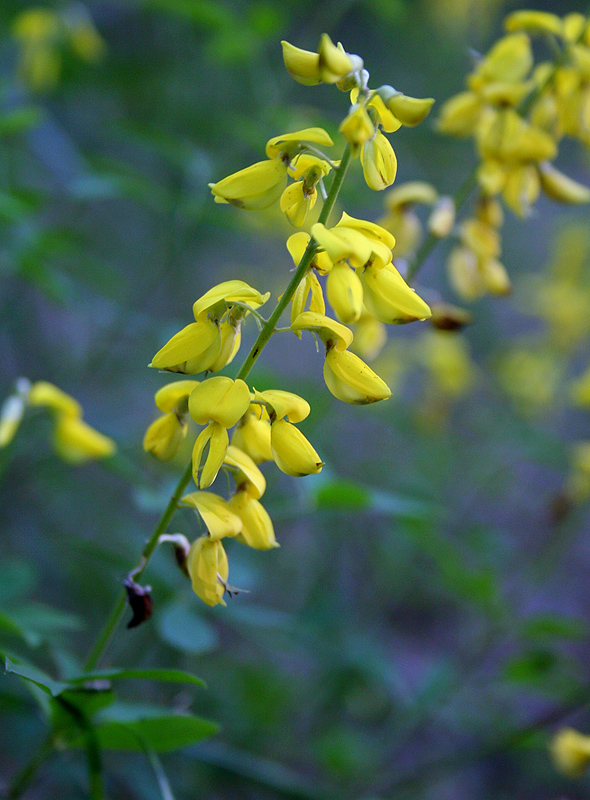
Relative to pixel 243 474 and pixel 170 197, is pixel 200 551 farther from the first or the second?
pixel 170 197

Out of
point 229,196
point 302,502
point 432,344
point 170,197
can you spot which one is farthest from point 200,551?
point 432,344

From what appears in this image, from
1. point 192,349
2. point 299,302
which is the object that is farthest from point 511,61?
point 192,349

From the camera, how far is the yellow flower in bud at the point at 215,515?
0.69 m

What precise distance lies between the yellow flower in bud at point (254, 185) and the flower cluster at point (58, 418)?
0.55 meters

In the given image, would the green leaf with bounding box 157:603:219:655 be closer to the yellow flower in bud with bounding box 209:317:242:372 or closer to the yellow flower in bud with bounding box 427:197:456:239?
the yellow flower in bud with bounding box 209:317:242:372

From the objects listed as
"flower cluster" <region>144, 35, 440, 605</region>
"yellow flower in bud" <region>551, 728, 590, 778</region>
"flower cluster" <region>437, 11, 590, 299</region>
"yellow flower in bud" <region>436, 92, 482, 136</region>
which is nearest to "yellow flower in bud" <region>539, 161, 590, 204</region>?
"flower cluster" <region>437, 11, 590, 299</region>

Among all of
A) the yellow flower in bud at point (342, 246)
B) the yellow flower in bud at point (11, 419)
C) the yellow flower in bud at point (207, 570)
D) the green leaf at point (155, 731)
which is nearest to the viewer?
the yellow flower in bud at point (342, 246)

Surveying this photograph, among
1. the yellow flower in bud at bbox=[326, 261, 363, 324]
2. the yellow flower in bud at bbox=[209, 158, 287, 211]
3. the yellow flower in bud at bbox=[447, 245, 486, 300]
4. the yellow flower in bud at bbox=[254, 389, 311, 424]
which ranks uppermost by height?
the yellow flower in bud at bbox=[447, 245, 486, 300]

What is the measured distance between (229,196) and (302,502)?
0.74 meters

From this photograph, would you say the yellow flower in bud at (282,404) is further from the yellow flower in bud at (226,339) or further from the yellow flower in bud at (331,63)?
the yellow flower in bud at (331,63)

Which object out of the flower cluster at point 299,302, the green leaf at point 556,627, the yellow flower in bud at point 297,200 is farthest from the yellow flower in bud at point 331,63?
the green leaf at point 556,627

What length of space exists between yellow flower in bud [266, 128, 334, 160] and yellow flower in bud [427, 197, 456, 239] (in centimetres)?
55

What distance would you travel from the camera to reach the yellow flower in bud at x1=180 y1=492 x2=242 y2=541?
69 centimetres

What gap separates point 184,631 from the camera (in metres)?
1.20
